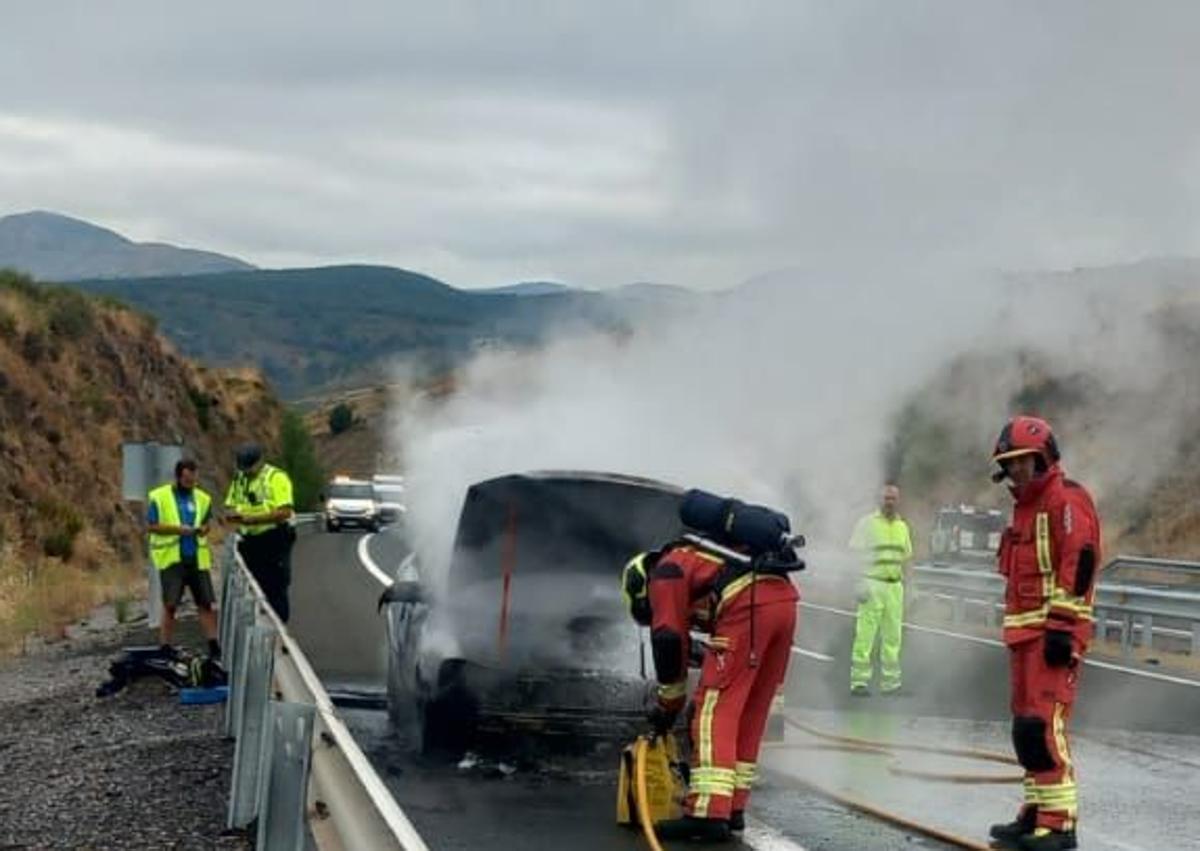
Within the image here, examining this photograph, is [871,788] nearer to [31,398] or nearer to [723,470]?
[723,470]

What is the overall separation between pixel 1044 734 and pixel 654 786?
5.97 feet

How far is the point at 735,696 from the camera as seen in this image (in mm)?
8703

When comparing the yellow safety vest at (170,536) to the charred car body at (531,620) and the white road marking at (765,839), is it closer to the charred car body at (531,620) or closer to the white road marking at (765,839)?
the charred car body at (531,620)

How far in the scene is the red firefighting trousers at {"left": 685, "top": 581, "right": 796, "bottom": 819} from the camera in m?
8.57

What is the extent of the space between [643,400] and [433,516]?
3134 mm

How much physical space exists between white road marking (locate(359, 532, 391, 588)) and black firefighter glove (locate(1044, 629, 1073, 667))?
56.1 ft

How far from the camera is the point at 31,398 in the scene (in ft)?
130

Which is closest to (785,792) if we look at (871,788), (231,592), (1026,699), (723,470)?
(871,788)

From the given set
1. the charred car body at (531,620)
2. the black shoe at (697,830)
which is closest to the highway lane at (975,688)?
the charred car body at (531,620)

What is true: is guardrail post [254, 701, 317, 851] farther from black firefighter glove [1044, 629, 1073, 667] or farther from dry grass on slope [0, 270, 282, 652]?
dry grass on slope [0, 270, 282, 652]

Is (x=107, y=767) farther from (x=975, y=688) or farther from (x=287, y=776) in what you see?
(x=975, y=688)

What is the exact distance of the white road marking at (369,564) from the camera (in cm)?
2955

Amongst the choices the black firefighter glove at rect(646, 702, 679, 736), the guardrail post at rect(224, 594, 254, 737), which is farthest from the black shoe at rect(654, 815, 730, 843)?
the guardrail post at rect(224, 594, 254, 737)

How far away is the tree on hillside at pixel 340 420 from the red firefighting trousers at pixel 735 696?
10294cm
